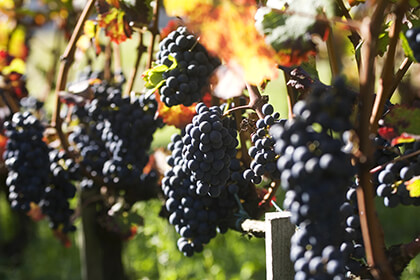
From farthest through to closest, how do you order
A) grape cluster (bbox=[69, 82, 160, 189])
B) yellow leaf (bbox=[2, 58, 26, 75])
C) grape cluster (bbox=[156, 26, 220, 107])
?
yellow leaf (bbox=[2, 58, 26, 75]) < grape cluster (bbox=[69, 82, 160, 189]) < grape cluster (bbox=[156, 26, 220, 107])

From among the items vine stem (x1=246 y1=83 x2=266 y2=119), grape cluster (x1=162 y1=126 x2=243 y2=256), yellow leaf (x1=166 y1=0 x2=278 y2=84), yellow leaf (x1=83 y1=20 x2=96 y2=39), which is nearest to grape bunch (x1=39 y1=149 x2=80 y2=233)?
yellow leaf (x1=83 y1=20 x2=96 y2=39)

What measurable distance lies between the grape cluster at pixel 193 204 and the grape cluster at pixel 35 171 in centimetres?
46

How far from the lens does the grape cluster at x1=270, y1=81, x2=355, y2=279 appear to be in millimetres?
571

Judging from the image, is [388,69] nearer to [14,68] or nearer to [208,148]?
[208,148]

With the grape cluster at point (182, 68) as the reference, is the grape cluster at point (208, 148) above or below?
below

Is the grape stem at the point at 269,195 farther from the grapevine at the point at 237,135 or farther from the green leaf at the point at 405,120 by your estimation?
the green leaf at the point at 405,120

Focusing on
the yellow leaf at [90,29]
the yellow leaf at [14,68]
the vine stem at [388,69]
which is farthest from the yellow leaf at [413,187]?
the yellow leaf at [14,68]

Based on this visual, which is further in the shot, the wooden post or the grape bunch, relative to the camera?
the grape bunch

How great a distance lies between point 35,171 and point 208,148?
67 centimetres

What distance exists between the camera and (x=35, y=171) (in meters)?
1.40

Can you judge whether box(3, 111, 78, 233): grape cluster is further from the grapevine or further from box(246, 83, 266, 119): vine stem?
box(246, 83, 266, 119): vine stem

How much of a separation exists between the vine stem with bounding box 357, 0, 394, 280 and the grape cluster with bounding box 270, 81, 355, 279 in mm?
19

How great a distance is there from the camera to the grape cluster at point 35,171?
140cm

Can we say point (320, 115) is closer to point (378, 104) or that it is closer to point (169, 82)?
point (378, 104)
